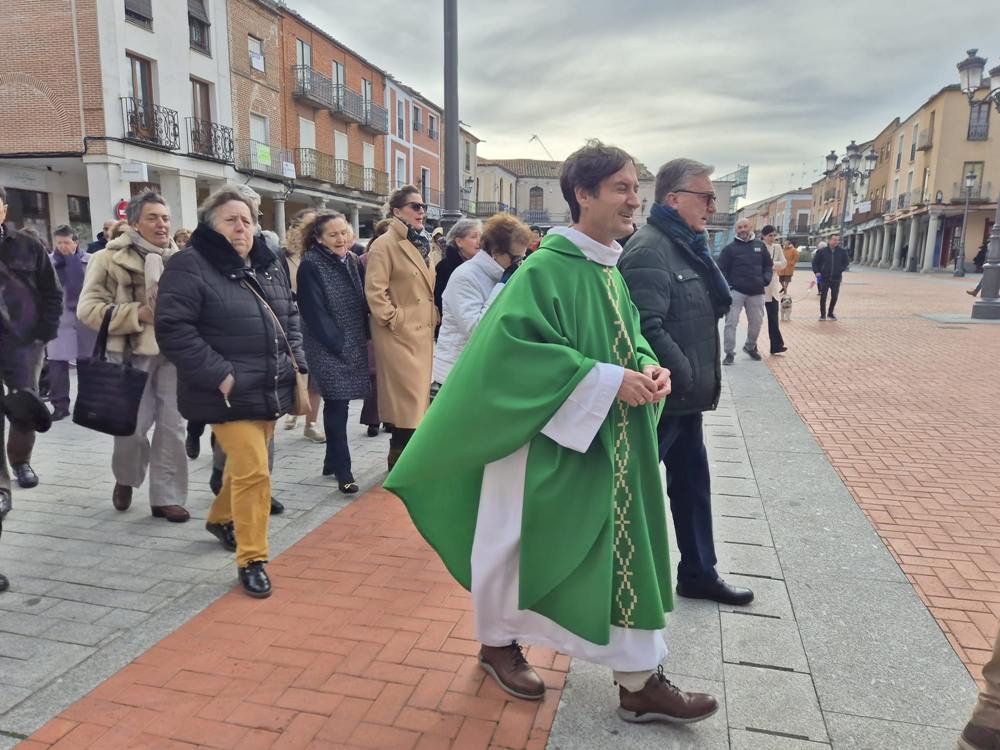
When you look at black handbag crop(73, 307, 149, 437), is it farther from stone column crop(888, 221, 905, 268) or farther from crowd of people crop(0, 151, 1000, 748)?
stone column crop(888, 221, 905, 268)

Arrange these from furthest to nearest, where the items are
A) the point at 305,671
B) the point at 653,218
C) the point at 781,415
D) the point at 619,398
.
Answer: the point at 781,415
the point at 653,218
the point at 305,671
the point at 619,398

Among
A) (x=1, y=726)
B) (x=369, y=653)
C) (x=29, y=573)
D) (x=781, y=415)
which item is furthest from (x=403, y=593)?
(x=781, y=415)

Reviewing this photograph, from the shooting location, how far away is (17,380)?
4.31 metres

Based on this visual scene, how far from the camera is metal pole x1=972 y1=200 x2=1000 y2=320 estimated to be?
15352 millimetres

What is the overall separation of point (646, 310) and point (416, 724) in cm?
173

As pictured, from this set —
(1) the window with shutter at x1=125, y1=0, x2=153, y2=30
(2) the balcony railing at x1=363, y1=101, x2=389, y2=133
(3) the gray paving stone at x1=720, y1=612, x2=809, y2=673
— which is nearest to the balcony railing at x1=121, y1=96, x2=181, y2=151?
(1) the window with shutter at x1=125, y1=0, x2=153, y2=30

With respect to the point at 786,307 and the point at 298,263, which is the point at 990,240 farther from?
the point at 298,263

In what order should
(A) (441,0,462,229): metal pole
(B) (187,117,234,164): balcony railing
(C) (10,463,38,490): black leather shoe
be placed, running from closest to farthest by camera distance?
(C) (10,463,38,490): black leather shoe, (A) (441,0,462,229): metal pole, (B) (187,117,234,164): balcony railing

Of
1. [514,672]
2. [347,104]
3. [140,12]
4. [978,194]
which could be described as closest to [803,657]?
[514,672]

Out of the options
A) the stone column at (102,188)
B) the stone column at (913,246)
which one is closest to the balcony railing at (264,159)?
the stone column at (102,188)

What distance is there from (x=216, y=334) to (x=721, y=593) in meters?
2.63

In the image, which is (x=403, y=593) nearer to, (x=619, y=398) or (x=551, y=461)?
(x=551, y=461)

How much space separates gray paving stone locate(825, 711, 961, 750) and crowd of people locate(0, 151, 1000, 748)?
0.13 meters

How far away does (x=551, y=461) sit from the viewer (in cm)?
231
